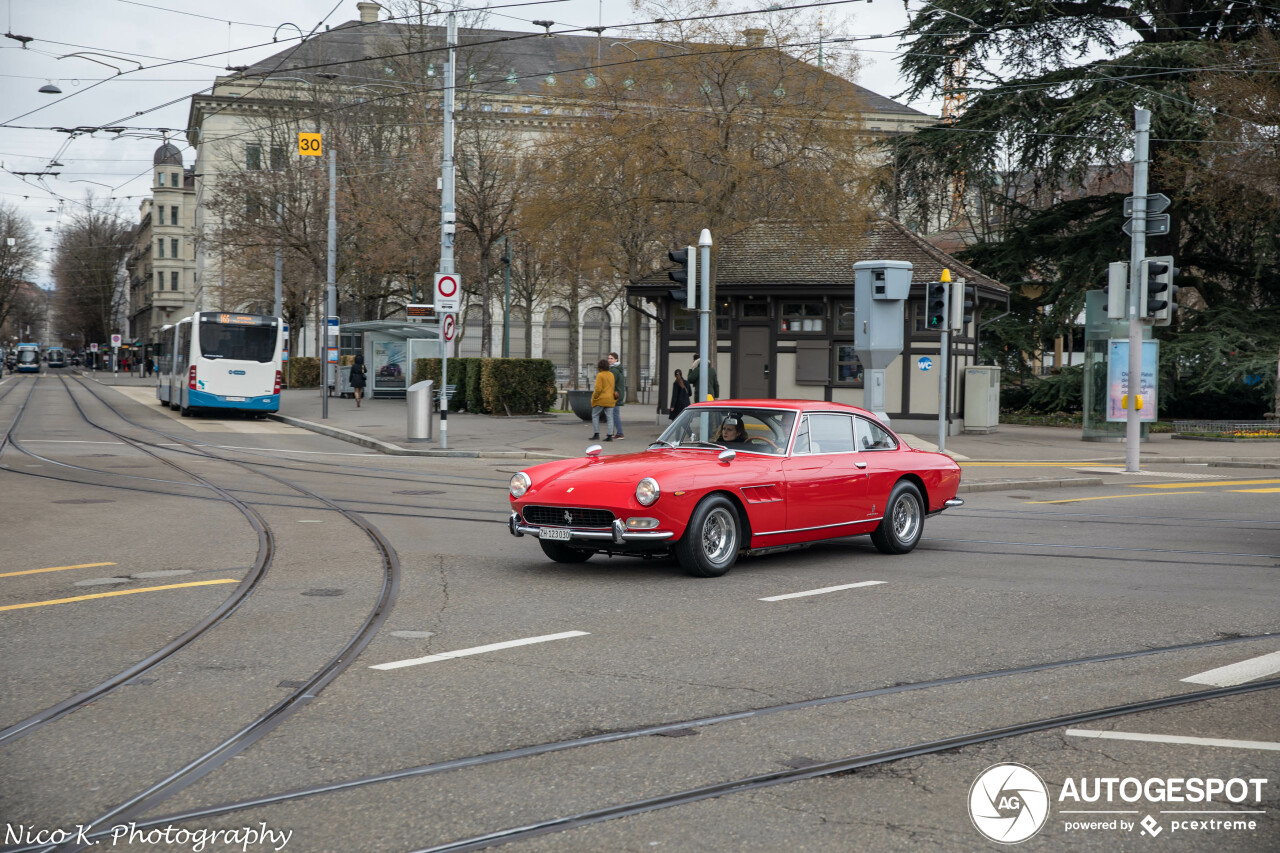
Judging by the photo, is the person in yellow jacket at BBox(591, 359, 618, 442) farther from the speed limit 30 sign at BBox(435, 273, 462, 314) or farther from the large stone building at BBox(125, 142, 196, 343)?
the large stone building at BBox(125, 142, 196, 343)

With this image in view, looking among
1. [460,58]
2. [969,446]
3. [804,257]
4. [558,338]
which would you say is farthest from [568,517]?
[558,338]

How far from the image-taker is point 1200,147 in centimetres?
3189

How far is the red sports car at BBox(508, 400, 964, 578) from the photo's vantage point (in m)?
9.27

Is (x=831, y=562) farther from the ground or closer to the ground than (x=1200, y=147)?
closer to the ground

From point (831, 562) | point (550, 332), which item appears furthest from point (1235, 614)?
point (550, 332)

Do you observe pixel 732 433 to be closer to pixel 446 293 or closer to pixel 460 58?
pixel 446 293

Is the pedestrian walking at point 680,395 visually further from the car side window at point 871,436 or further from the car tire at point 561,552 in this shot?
the car tire at point 561,552

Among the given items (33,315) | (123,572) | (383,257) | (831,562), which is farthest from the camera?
(33,315)

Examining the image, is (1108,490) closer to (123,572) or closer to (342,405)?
(123,572)

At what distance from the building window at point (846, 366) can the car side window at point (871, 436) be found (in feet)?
66.4

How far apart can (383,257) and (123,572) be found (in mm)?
37173

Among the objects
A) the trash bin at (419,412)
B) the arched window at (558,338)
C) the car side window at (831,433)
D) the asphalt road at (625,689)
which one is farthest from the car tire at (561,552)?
the arched window at (558,338)

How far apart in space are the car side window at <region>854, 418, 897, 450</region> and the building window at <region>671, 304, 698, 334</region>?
2067 centimetres

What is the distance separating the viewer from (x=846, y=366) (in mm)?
31703
